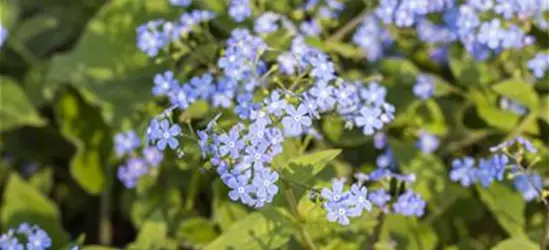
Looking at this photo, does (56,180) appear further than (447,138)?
Yes

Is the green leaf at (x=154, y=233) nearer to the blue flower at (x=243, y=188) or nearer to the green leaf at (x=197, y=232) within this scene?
the green leaf at (x=197, y=232)

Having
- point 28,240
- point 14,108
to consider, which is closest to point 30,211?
point 14,108

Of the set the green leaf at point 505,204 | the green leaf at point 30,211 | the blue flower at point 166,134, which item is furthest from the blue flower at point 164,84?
the green leaf at point 505,204

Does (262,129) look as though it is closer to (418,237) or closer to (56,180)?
(418,237)

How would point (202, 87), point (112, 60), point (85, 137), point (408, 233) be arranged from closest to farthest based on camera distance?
point (202, 87), point (408, 233), point (112, 60), point (85, 137)

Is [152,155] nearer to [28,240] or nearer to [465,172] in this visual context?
[28,240]

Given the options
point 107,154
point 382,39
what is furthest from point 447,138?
point 107,154

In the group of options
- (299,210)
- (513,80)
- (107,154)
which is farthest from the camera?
(107,154)
